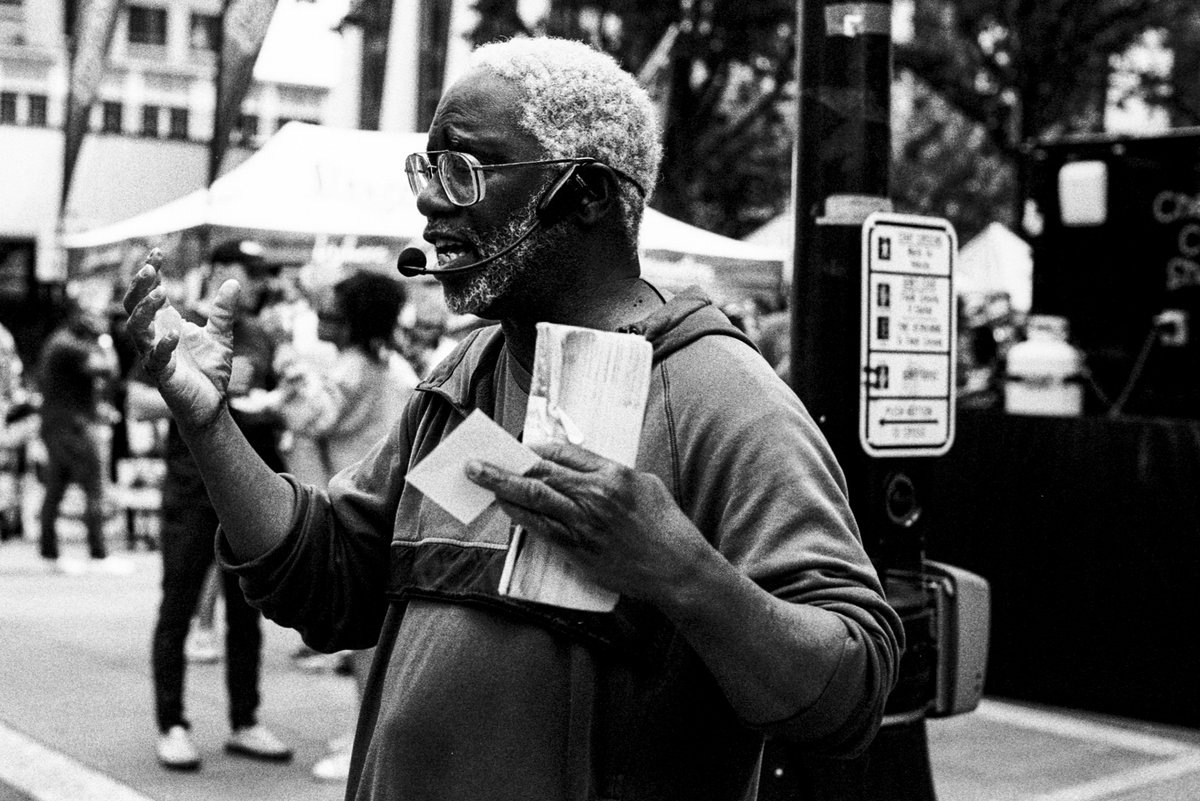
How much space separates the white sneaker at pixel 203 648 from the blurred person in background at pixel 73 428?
3490 millimetres

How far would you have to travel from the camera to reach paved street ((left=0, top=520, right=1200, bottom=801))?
6223 mm

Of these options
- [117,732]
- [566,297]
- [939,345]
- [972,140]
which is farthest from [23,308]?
[566,297]

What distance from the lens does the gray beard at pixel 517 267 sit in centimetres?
209

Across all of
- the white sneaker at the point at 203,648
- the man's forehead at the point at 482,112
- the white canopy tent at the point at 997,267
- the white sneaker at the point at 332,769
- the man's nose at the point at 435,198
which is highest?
the white canopy tent at the point at 997,267

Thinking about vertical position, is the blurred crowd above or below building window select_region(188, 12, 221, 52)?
below

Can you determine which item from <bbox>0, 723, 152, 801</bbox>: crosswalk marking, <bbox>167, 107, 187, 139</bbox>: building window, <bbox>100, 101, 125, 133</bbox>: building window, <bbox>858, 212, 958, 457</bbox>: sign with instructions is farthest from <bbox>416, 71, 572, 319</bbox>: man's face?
<bbox>167, 107, 187, 139</bbox>: building window

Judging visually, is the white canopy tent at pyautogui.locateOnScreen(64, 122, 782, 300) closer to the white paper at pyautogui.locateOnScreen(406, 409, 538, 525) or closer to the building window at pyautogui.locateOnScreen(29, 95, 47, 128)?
the white paper at pyautogui.locateOnScreen(406, 409, 538, 525)

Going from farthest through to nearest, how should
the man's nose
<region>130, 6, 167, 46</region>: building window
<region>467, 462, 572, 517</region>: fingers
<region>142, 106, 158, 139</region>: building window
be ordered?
<region>130, 6, 167, 46</region>: building window, <region>142, 106, 158, 139</region>: building window, the man's nose, <region>467, 462, 572, 517</region>: fingers

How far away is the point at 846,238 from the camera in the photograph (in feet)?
14.4

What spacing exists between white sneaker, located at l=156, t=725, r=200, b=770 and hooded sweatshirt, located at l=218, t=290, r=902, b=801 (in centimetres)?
451

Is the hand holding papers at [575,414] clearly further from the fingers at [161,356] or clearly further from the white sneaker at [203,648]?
the white sneaker at [203,648]

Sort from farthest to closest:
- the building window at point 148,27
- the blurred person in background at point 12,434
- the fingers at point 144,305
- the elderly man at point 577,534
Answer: the building window at point 148,27 → the blurred person in background at point 12,434 → the fingers at point 144,305 → the elderly man at point 577,534

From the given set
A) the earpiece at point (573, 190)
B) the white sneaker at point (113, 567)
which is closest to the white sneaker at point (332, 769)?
the earpiece at point (573, 190)

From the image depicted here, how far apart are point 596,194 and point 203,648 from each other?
7329 mm
